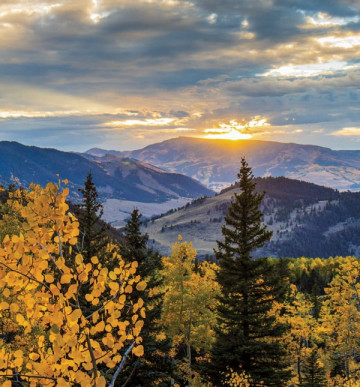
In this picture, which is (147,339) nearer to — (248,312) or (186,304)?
(248,312)

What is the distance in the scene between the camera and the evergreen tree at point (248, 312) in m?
23.6

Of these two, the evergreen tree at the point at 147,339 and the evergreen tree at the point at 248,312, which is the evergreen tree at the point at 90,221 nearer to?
the evergreen tree at the point at 147,339

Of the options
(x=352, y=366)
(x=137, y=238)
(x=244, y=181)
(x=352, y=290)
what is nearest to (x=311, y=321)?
(x=352, y=366)

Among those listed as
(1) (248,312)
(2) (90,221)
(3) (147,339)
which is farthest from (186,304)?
(2) (90,221)

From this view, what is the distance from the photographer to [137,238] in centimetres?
2480

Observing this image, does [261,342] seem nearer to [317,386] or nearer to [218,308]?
[218,308]

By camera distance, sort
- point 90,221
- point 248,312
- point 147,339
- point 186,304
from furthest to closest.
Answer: point 186,304 < point 90,221 < point 248,312 < point 147,339

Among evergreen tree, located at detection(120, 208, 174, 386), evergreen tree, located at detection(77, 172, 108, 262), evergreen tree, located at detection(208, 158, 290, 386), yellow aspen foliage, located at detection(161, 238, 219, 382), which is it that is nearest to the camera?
evergreen tree, located at detection(120, 208, 174, 386)

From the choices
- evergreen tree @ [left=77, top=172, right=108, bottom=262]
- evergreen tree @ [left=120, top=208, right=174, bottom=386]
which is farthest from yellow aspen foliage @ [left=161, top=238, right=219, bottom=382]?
evergreen tree @ [left=77, top=172, right=108, bottom=262]

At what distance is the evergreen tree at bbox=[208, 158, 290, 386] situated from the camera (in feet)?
77.4

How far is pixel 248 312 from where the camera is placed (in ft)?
80.1

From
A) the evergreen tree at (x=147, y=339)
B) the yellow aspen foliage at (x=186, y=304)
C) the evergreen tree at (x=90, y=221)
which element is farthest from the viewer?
the yellow aspen foliage at (x=186, y=304)

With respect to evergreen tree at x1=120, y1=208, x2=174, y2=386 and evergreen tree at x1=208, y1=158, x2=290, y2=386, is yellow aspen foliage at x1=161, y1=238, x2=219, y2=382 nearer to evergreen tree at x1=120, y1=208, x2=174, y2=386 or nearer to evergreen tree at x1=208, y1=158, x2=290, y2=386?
evergreen tree at x1=208, y1=158, x2=290, y2=386

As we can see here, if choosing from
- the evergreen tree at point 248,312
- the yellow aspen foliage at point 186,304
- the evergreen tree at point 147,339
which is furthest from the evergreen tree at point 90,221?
the evergreen tree at point 248,312
